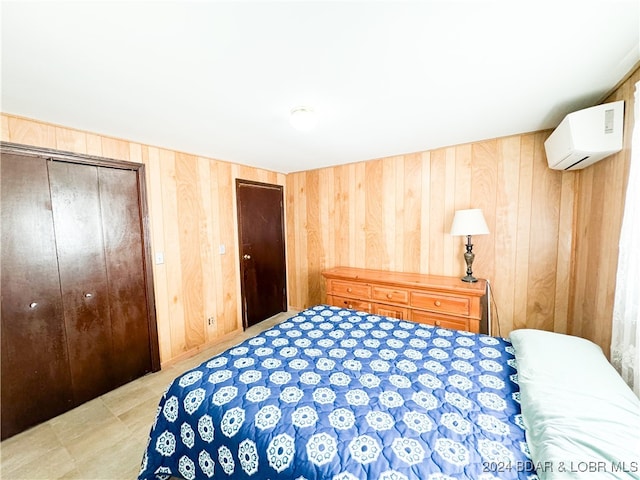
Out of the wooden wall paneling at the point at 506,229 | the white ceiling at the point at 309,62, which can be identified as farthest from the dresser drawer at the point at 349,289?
the white ceiling at the point at 309,62

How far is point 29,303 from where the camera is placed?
183 centimetres

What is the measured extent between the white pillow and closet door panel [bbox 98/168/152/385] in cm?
291

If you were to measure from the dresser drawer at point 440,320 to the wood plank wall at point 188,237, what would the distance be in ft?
7.27

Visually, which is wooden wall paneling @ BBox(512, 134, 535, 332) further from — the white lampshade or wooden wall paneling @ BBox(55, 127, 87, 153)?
wooden wall paneling @ BBox(55, 127, 87, 153)

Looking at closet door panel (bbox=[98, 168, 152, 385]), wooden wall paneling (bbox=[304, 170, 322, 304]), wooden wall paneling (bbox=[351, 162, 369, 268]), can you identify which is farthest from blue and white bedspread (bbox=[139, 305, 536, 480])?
wooden wall paneling (bbox=[304, 170, 322, 304])

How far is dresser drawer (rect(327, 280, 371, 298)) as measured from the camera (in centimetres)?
291

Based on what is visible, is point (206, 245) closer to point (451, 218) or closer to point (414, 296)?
point (414, 296)

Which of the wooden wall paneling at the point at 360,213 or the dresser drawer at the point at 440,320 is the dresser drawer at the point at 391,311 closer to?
the dresser drawer at the point at 440,320

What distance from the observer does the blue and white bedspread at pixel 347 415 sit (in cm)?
90

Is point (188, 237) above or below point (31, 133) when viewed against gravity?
below

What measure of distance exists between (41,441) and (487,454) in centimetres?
269

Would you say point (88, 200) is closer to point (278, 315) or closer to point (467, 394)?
point (278, 315)

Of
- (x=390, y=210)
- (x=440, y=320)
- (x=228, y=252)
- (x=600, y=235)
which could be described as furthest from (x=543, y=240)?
(x=228, y=252)

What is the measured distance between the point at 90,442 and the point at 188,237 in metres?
1.77
